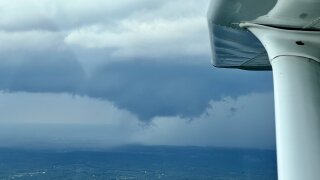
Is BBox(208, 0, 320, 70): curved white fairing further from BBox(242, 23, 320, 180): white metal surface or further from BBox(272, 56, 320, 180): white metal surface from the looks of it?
BBox(272, 56, 320, 180): white metal surface

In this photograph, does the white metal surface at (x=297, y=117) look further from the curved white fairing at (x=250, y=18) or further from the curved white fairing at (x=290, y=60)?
the curved white fairing at (x=250, y=18)

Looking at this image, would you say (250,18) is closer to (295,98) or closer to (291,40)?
(291,40)

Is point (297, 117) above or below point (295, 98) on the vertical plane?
below

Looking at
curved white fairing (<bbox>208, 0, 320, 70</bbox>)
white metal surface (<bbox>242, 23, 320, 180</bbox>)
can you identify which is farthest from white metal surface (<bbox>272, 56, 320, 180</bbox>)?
curved white fairing (<bbox>208, 0, 320, 70</bbox>)

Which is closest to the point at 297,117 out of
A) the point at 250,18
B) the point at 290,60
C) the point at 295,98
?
the point at 295,98

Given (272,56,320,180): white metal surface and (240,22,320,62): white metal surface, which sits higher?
(240,22,320,62): white metal surface

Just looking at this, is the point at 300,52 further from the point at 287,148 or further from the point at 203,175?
the point at 203,175

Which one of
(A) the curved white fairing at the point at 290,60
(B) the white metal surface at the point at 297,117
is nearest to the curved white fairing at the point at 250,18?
(A) the curved white fairing at the point at 290,60

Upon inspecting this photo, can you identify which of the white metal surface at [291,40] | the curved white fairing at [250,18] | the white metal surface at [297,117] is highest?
the curved white fairing at [250,18]
